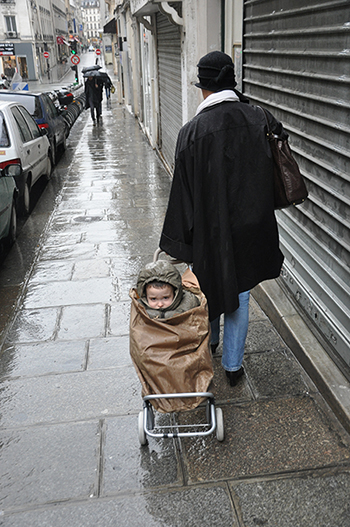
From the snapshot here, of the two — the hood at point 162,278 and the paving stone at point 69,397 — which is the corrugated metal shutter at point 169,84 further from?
the hood at point 162,278

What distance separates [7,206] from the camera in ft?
20.1

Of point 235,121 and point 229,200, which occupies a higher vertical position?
point 235,121

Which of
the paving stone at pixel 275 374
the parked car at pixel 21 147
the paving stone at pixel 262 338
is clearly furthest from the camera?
the parked car at pixel 21 147

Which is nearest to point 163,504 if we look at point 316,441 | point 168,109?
point 316,441

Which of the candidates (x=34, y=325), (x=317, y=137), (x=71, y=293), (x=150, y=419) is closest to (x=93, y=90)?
(x=71, y=293)

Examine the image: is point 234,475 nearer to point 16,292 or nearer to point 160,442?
point 160,442

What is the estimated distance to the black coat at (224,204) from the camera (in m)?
2.81

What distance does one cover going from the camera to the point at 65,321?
4520 millimetres

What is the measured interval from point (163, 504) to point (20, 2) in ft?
217

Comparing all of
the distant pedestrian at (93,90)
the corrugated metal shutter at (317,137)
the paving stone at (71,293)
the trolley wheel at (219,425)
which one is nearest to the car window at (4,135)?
the paving stone at (71,293)

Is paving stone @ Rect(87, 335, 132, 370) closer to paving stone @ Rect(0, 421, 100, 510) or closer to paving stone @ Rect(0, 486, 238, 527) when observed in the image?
paving stone @ Rect(0, 421, 100, 510)

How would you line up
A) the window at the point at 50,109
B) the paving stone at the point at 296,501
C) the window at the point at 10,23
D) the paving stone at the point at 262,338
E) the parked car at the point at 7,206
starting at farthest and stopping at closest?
1. the window at the point at 10,23
2. the window at the point at 50,109
3. the parked car at the point at 7,206
4. the paving stone at the point at 262,338
5. the paving stone at the point at 296,501

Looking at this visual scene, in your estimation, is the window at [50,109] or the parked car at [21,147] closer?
the parked car at [21,147]

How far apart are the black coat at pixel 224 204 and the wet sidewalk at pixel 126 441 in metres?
0.79
